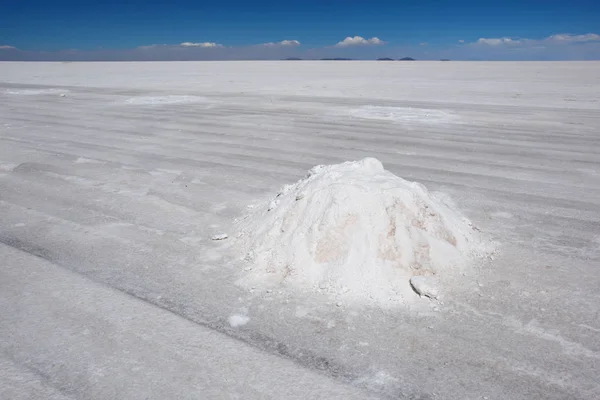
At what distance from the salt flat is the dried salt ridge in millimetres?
251

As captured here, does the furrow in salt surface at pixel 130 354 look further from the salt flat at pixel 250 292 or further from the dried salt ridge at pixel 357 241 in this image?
the dried salt ridge at pixel 357 241

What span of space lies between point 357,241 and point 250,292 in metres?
1.14

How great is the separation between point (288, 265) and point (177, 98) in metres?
18.1

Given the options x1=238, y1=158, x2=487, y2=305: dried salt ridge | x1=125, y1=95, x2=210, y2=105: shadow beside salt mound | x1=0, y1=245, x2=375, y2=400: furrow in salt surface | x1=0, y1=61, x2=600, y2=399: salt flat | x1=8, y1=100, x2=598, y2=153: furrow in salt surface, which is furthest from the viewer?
x1=125, y1=95, x2=210, y2=105: shadow beside salt mound

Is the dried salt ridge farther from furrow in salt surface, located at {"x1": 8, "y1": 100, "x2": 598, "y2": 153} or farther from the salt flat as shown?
furrow in salt surface, located at {"x1": 8, "y1": 100, "x2": 598, "y2": 153}

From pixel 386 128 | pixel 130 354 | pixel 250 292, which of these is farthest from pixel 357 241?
pixel 386 128

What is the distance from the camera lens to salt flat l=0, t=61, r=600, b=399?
3105 millimetres

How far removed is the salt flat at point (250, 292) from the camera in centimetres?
311

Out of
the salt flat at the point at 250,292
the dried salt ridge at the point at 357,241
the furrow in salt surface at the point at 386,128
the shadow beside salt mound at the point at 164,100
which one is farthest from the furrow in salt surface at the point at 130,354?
the shadow beside salt mound at the point at 164,100

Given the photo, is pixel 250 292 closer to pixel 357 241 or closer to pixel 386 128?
pixel 357 241

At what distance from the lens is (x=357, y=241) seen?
4.41m

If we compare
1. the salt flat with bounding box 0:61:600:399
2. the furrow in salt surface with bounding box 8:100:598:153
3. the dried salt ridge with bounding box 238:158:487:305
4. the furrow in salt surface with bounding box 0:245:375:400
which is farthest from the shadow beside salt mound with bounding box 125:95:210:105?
the furrow in salt surface with bounding box 0:245:375:400

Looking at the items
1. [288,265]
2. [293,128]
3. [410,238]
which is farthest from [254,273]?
[293,128]

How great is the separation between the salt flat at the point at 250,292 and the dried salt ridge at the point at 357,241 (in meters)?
0.25
